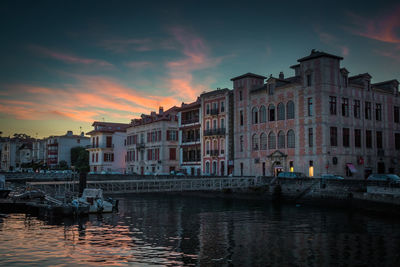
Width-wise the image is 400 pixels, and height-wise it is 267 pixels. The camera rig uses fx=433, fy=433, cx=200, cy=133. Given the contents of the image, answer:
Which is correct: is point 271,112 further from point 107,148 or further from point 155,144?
point 107,148

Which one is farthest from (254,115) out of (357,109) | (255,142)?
(357,109)

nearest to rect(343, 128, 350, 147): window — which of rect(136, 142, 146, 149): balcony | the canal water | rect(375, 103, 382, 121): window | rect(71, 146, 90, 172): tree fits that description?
rect(375, 103, 382, 121): window

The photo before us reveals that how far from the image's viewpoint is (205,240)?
24.7 m

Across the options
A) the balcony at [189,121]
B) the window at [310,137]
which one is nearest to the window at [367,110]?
the window at [310,137]

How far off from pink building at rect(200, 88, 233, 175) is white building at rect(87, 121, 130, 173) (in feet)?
125

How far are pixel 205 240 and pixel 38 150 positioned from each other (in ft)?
440

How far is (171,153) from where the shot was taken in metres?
83.7

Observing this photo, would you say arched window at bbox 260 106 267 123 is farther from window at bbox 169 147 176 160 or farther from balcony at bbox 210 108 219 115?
window at bbox 169 147 176 160

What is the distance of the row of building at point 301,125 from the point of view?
179ft

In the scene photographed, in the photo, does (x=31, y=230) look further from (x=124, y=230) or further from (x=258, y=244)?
(x=258, y=244)

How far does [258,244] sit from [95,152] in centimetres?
8968

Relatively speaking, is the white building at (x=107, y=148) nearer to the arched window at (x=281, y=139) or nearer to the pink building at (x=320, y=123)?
the pink building at (x=320, y=123)

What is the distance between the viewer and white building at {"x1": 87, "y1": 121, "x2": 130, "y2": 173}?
105 meters

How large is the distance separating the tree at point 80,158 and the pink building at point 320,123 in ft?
204
